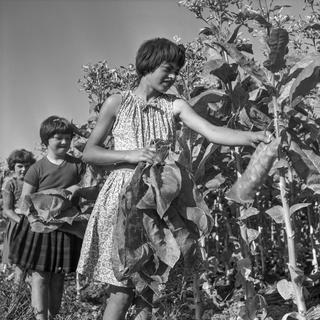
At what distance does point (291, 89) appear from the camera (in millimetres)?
2102

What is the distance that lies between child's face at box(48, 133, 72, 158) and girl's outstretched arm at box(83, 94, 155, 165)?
84 cm

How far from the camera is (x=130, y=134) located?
199cm

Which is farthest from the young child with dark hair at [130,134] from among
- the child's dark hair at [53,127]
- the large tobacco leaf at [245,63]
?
the child's dark hair at [53,127]

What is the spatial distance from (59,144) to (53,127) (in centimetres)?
10

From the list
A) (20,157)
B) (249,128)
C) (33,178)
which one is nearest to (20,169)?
(20,157)

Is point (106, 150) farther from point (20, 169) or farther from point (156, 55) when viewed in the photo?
point (20, 169)

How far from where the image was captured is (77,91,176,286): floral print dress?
1923 mm

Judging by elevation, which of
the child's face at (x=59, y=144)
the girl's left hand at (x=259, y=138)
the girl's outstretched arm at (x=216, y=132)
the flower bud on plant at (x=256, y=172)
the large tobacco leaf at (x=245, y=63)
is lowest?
the flower bud on plant at (x=256, y=172)

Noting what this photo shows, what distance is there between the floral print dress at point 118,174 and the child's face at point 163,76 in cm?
9

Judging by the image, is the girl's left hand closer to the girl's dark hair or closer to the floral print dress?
the floral print dress

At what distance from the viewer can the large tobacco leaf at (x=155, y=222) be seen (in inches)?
70.2

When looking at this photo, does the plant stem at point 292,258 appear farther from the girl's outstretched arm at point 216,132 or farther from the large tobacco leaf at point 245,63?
the girl's outstretched arm at point 216,132

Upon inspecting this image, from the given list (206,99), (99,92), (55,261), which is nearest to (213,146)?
(206,99)

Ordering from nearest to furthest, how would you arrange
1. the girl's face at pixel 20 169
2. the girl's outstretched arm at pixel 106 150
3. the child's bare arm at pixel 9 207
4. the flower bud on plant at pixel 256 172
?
the flower bud on plant at pixel 256 172 → the girl's outstretched arm at pixel 106 150 → the child's bare arm at pixel 9 207 → the girl's face at pixel 20 169
